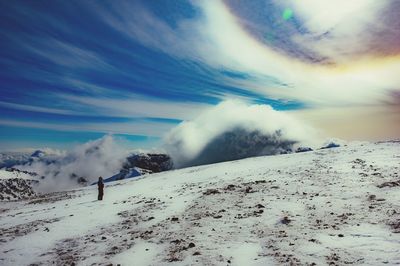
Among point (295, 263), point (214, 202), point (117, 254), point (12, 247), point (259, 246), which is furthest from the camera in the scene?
point (214, 202)

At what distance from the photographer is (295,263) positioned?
1054 cm

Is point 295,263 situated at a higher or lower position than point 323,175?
lower

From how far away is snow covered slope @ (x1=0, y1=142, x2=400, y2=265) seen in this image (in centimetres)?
1161

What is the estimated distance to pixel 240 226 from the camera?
1488cm

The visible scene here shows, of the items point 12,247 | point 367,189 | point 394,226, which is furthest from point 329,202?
point 12,247

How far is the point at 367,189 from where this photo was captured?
18.1 m

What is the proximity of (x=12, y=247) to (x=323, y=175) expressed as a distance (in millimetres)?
19621

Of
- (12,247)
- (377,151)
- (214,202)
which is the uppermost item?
(377,151)

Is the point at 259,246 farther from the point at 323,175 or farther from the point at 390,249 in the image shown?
the point at 323,175

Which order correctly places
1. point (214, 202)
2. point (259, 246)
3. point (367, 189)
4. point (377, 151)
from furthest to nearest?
point (377, 151) < point (214, 202) < point (367, 189) < point (259, 246)

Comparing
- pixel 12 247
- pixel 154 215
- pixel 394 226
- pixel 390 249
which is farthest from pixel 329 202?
pixel 12 247

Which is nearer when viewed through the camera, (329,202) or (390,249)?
(390,249)

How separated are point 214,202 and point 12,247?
35.7ft

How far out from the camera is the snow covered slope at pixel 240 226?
457 inches
